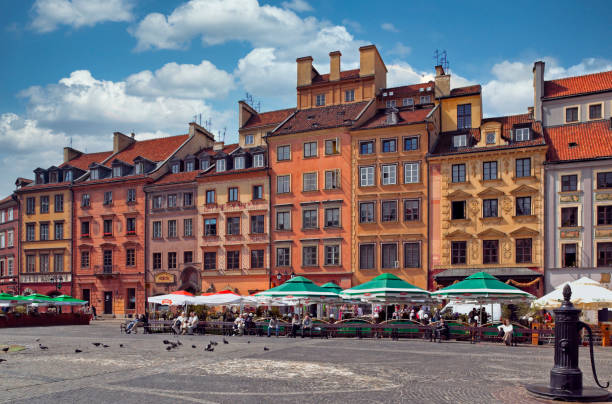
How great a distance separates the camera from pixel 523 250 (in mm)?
39281

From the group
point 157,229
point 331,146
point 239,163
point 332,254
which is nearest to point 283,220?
point 332,254

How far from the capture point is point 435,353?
21.5 m

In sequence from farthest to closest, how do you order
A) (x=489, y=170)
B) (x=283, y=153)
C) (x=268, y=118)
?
(x=268, y=118), (x=283, y=153), (x=489, y=170)

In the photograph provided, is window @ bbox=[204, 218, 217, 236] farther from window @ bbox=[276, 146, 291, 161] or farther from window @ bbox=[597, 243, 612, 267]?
window @ bbox=[597, 243, 612, 267]

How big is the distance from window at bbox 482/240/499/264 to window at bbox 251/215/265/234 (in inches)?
640

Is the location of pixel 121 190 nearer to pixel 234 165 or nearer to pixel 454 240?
pixel 234 165

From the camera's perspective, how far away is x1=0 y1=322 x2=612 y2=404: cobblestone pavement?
496 inches

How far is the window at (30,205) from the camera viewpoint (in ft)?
193

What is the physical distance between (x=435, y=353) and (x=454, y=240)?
20429mm

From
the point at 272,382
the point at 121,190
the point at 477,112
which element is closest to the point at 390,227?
the point at 477,112

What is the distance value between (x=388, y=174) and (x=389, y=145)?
207 cm

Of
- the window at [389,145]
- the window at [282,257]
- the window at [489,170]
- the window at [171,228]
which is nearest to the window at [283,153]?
the window at [282,257]

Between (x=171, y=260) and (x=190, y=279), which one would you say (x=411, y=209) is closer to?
(x=190, y=279)

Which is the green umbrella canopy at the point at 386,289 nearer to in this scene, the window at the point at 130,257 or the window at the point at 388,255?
the window at the point at 388,255
